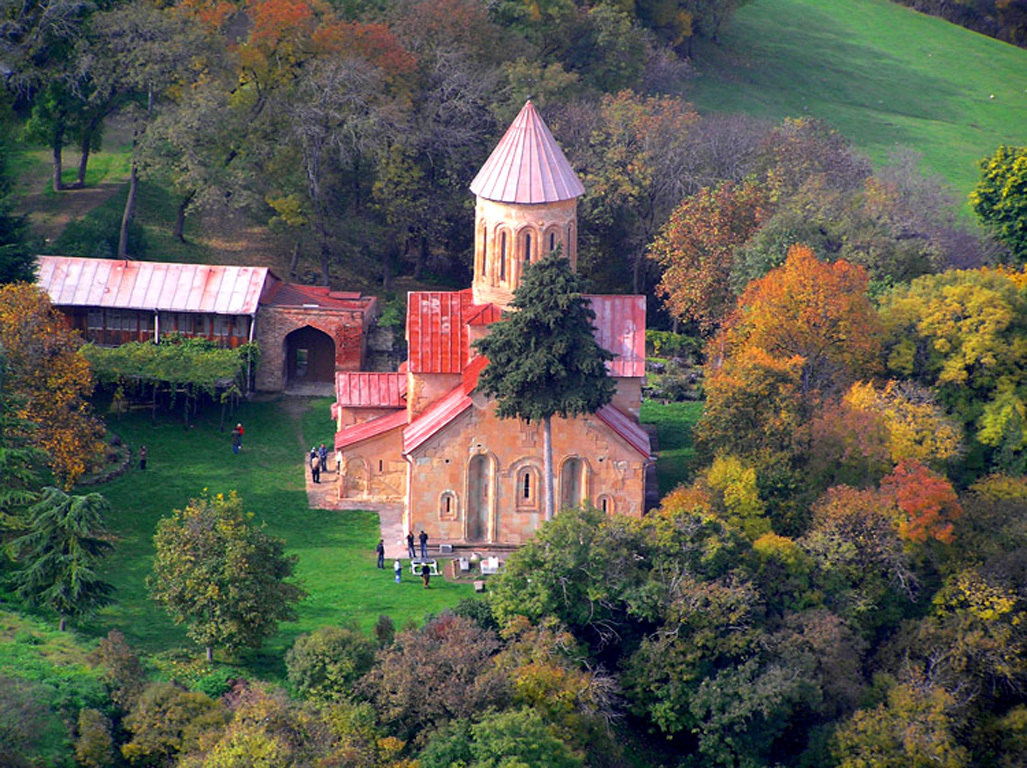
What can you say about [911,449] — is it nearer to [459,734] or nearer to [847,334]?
[847,334]

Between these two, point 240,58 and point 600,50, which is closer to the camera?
point 240,58

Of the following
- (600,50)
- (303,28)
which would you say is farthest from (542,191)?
(600,50)

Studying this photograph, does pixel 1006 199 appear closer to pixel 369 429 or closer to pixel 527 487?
pixel 527 487

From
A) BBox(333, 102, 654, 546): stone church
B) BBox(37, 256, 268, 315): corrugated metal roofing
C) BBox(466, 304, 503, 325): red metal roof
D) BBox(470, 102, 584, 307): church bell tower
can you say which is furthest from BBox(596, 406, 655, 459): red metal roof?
BBox(37, 256, 268, 315): corrugated metal roofing

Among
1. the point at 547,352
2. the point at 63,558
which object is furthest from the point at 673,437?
the point at 63,558

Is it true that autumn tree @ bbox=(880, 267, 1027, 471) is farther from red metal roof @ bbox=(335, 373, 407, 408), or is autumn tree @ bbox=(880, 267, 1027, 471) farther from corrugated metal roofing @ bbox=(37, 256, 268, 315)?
corrugated metal roofing @ bbox=(37, 256, 268, 315)
